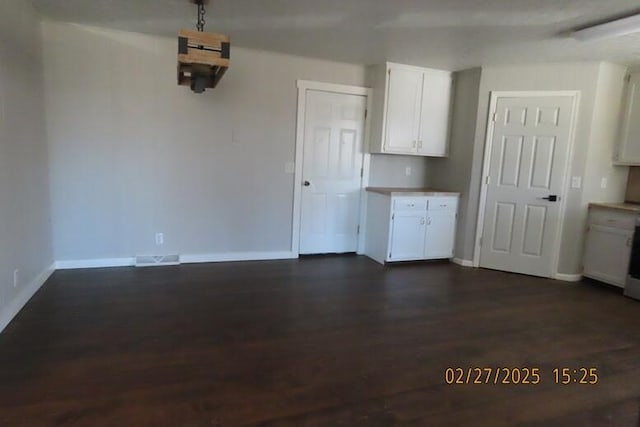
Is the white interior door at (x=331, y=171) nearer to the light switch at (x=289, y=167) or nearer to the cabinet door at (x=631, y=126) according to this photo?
the light switch at (x=289, y=167)

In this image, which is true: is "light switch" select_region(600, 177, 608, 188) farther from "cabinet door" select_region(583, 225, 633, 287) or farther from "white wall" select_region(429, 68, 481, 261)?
"white wall" select_region(429, 68, 481, 261)

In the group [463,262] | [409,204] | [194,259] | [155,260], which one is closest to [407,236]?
[409,204]

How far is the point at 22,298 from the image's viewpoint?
3027mm

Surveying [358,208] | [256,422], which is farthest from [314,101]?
[256,422]

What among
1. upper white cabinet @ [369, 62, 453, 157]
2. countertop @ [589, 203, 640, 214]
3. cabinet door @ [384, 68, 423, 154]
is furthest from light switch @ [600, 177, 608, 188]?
cabinet door @ [384, 68, 423, 154]

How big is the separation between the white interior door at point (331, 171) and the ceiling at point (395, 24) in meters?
0.67

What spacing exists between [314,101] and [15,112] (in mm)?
2899

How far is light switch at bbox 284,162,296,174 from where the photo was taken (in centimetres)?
468

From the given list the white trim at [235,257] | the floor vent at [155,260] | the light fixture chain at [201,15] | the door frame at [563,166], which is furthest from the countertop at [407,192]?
the light fixture chain at [201,15]

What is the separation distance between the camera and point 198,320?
2.93m

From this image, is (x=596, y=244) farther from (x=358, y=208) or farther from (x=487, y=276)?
(x=358, y=208)

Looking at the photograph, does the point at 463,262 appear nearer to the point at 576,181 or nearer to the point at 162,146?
the point at 576,181

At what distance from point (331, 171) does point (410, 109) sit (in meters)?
1.25

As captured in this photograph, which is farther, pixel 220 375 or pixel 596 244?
pixel 596 244
